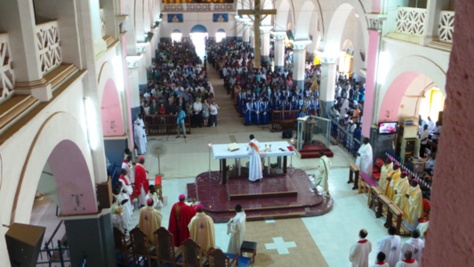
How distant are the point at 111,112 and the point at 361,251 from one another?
8576 millimetres

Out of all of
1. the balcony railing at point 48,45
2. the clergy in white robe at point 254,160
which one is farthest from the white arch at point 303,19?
the balcony railing at point 48,45

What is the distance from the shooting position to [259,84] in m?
24.4

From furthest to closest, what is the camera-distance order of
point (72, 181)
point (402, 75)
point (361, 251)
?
point (402, 75) → point (361, 251) → point (72, 181)

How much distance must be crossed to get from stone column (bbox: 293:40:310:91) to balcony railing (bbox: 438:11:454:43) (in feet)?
35.4

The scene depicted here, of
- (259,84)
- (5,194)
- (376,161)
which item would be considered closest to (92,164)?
(5,194)

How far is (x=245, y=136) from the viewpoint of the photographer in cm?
1930

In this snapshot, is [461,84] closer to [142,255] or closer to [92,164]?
[92,164]

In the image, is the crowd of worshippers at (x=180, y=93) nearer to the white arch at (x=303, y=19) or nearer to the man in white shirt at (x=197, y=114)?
the man in white shirt at (x=197, y=114)

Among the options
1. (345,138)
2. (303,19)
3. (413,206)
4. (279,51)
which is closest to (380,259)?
(413,206)

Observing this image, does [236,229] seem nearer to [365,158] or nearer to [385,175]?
[385,175]

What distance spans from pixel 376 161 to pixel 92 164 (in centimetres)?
948

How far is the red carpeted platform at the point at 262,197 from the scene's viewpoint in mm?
12609

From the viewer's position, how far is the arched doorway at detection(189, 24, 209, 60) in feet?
145

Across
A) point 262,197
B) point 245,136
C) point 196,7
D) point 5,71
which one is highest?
point 5,71
